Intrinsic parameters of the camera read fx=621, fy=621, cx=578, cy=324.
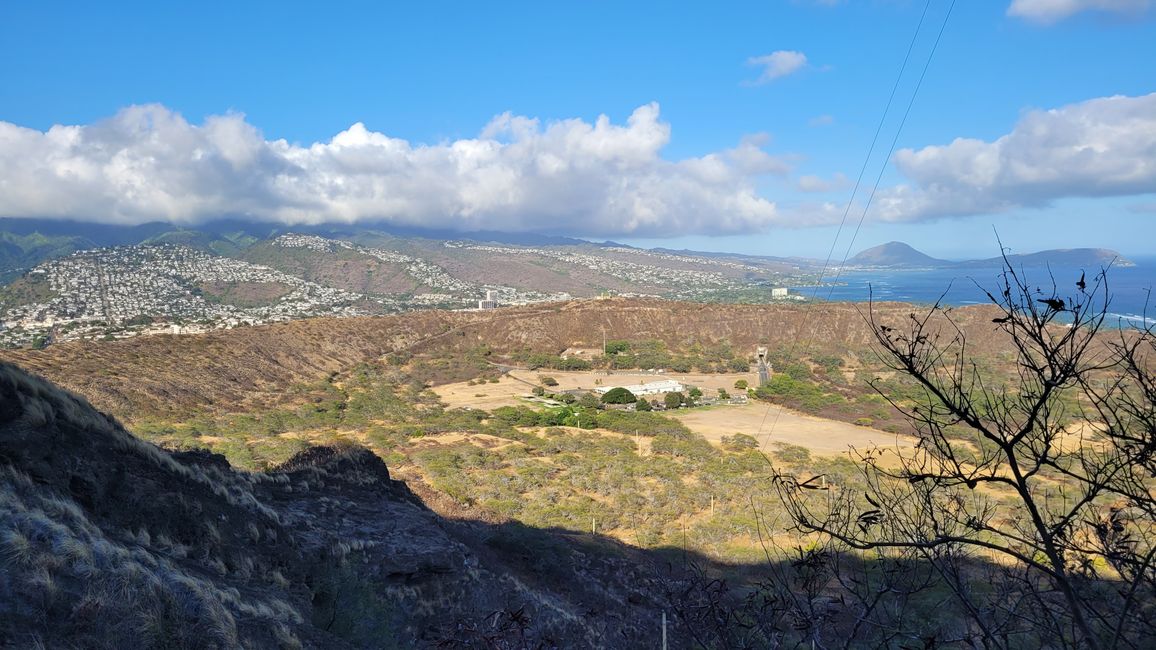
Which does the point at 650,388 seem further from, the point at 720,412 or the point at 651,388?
the point at 720,412

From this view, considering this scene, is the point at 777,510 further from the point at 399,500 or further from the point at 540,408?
the point at 540,408

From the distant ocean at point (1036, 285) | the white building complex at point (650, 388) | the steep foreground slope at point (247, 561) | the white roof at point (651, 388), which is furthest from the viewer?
the white roof at point (651, 388)

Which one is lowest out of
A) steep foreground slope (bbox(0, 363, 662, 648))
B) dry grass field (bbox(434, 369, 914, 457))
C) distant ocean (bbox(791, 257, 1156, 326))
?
dry grass field (bbox(434, 369, 914, 457))

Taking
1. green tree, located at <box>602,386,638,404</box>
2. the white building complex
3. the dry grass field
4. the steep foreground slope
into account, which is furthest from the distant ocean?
green tree, located at <box>602,386,638,404</box>

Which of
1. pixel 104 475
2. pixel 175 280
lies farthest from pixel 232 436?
pixel 175 280

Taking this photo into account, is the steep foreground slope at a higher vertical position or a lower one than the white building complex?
higher

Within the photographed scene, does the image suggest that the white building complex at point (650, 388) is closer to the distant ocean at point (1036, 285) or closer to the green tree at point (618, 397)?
the green tree at point (618, 397)

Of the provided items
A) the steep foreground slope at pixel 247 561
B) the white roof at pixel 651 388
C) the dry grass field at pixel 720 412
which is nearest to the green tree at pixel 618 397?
the white roof at pixel 651 388

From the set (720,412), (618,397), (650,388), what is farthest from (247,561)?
(650,388)

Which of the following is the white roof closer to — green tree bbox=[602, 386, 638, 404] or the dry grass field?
the dry grass field
